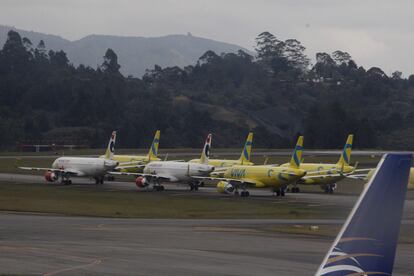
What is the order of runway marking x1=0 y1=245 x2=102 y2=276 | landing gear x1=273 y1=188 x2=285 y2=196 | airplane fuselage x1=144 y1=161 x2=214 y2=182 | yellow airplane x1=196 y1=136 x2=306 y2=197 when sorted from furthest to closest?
airplane fuselage x1=144 y1=161 x2=214 y2=182, landing gear x1=273 y1=188 x2=285 y2=196, yellow airplane x1=196 y1=136 x2=306 y2=197, runway marking x1=0 y1=245 x2=102 y2=276

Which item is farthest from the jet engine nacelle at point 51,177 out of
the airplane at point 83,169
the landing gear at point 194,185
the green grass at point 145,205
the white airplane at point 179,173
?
the landing gear at point 194,185

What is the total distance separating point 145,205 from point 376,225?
59427 millimetres

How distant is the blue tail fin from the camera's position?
11.4 m

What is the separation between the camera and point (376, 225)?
11.4m

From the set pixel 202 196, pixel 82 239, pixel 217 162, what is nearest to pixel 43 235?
pixel 82 239

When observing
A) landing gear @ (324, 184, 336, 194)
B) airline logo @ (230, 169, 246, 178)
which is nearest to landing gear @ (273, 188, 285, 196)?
airline logo @ (230, 169, 246, 178)

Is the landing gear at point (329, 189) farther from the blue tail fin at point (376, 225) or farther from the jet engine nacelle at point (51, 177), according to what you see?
the blue tail fin at point (376, 225)

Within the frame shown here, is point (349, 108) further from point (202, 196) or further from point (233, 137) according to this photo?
point (202, 196)

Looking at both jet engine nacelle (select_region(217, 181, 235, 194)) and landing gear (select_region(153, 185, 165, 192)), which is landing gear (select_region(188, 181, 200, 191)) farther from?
jet engine nacelle (select_region(217, 181, 235, 194))

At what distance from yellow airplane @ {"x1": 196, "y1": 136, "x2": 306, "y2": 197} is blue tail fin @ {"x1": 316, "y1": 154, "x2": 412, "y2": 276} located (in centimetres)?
7104

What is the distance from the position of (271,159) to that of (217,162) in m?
39.3

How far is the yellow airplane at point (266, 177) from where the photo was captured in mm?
83062

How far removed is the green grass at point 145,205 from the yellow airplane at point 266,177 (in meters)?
4.21

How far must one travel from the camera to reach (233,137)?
643 feet
